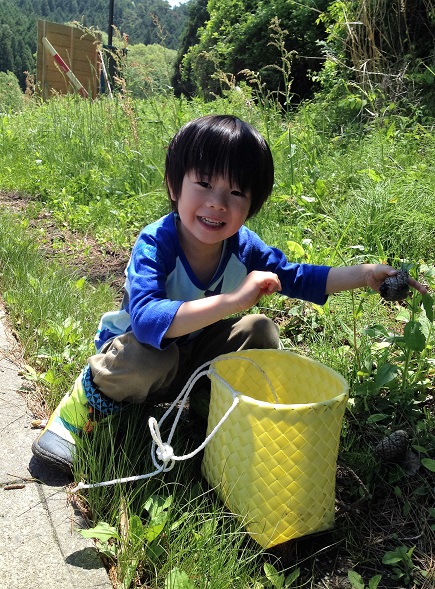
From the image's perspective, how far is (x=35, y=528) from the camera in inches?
55.7

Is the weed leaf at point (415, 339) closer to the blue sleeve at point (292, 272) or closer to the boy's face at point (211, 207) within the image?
the blue sleeve at point (292, 272)

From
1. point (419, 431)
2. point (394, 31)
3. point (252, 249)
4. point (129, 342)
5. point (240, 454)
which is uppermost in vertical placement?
point (394, 31)

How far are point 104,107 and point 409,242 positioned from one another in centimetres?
410

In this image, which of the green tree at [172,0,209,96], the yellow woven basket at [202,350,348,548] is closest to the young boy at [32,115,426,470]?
the yellow woven basket at [202,350,348,548]

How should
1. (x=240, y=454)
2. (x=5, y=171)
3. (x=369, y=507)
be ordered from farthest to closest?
(x=5, y=171) → (x=369, y=507) → (x=240, y=454)

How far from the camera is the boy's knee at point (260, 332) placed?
1.89 m

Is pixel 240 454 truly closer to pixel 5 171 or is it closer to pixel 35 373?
pixel 35 373

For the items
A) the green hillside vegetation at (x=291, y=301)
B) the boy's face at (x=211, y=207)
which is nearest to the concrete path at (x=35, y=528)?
the green hillside vegetation at (x=291, y=301)

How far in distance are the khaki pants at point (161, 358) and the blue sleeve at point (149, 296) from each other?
0.23 feet

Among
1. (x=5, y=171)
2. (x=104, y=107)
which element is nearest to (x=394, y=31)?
(x=104, y=107)

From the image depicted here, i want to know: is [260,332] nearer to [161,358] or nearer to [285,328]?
[161,358]

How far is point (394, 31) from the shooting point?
16.1ft

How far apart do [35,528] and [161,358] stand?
52 cm

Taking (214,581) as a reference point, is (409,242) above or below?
above
